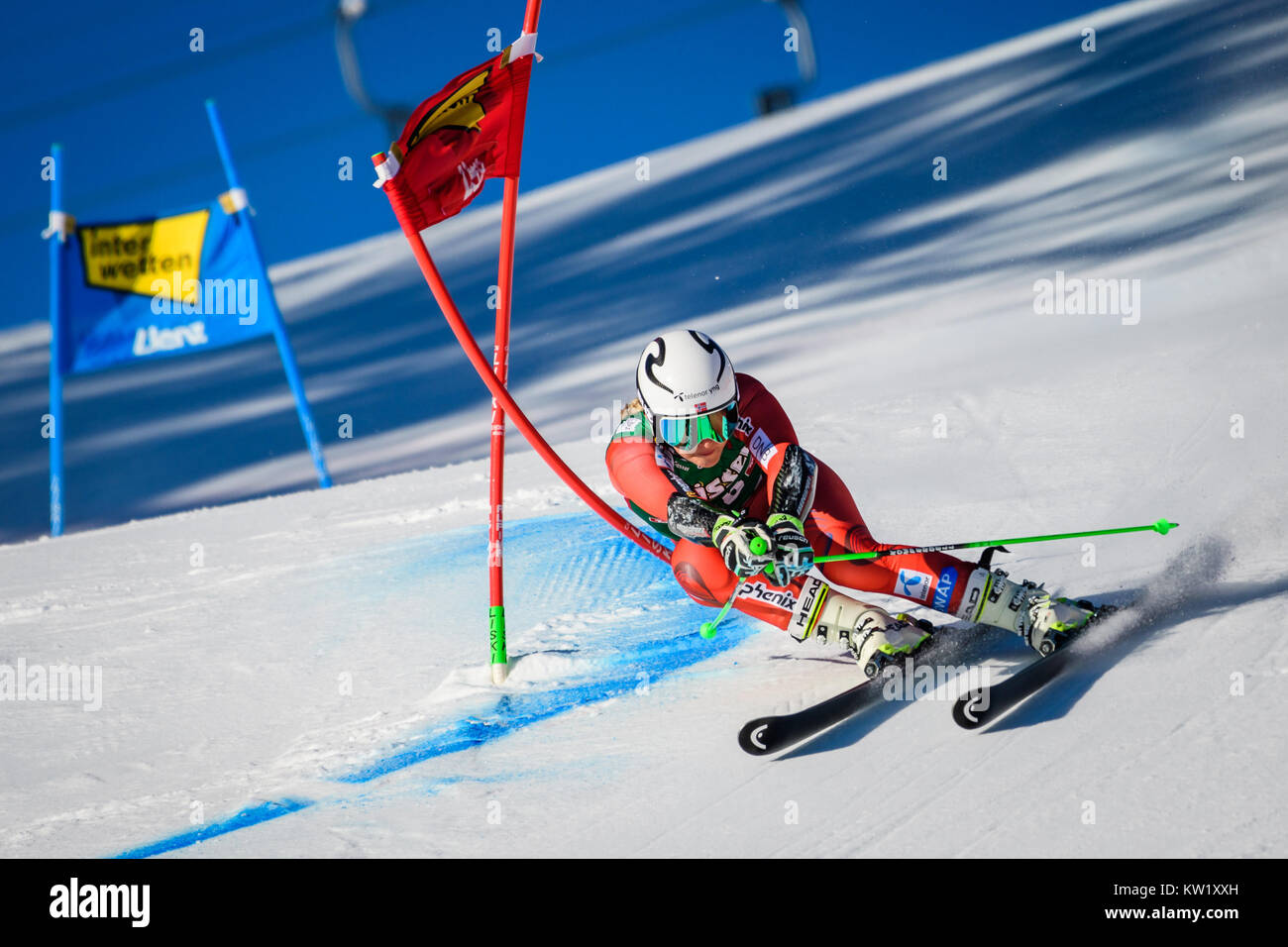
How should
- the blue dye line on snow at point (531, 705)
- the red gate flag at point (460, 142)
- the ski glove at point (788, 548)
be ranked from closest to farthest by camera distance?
the blue dye line on snow at point (531, 705) < the ski glove at point (788, 548) < the red gate flag at point (460, 142)

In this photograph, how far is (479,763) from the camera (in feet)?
10.8

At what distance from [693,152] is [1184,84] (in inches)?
340

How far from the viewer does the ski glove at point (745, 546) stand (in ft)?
10.3

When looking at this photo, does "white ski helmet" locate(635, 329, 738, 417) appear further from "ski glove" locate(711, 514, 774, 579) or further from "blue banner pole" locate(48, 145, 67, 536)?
"blue banner pole" locate(48, 145, 67, 536)

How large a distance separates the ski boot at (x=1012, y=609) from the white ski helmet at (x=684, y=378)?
0.92m

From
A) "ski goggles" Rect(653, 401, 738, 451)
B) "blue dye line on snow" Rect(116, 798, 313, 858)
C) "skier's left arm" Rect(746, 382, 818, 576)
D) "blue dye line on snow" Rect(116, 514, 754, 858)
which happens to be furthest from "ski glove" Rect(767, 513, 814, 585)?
"blue dye line on snow" Rect(116, 798, 313, 858)

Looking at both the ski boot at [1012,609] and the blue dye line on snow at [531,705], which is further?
the ski boot at [1012,609]

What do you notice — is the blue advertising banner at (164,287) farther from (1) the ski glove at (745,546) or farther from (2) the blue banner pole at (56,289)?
(1) the ski glove at (745,546)

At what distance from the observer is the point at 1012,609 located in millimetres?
3359

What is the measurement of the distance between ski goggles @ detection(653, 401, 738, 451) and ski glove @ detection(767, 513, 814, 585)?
321mm

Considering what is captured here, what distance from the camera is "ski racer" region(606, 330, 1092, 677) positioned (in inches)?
131

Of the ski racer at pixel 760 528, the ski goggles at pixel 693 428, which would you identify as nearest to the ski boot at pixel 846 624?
the ski racer at pixel 760 528

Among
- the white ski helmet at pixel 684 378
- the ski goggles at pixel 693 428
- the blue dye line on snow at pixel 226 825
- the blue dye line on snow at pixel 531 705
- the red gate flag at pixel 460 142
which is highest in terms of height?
the red gate flag at pixel 460 142

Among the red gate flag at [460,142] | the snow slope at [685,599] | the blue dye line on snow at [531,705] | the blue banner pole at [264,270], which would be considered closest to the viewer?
the snow slope at [685,599]
